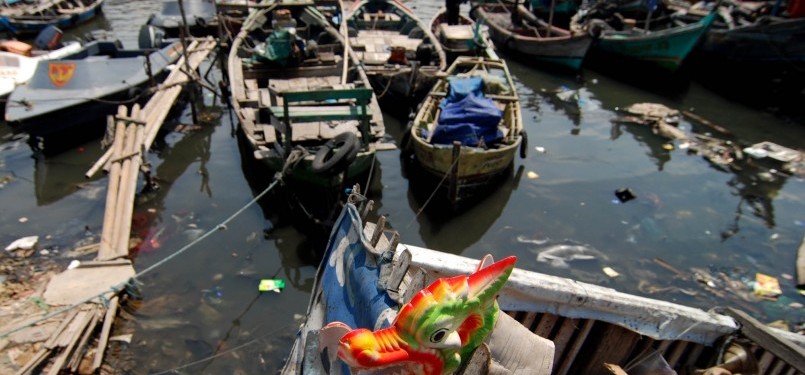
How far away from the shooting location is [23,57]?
1111cm

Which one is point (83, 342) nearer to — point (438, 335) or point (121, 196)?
point (121, 196)

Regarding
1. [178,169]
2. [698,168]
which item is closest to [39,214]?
[178,169]

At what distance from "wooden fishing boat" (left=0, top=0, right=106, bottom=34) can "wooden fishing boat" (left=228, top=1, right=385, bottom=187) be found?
30.6ft

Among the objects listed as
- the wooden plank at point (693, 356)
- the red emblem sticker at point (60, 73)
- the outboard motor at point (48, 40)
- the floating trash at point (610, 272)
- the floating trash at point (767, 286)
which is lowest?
the floating trash at point (767, 286)

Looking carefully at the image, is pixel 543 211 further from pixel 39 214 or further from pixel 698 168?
pixel 39 214

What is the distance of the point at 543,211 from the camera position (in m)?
8.62

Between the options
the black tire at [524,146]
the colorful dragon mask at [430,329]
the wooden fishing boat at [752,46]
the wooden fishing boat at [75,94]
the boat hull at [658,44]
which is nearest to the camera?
the colorful dragon mask at [430,329]

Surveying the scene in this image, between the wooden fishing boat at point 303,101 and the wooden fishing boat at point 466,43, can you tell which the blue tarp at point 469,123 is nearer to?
the wooden fishing boat at point 303,101

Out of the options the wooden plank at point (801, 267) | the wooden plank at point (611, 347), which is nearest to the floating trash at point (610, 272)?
the wooden plank at point (801, 267)

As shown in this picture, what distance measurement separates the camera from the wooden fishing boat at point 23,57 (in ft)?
34.4

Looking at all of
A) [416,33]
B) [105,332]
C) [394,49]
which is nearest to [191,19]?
[416,33]

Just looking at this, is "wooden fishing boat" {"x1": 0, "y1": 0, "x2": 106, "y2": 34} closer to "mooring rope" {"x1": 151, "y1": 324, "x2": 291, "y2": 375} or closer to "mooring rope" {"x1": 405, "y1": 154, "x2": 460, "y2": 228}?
"mooring rope" {"x1": 405, "y1": 154, "x2": 460, "y2": 228}

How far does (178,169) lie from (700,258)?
9751 mm

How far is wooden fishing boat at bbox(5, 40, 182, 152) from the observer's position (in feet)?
29.6
